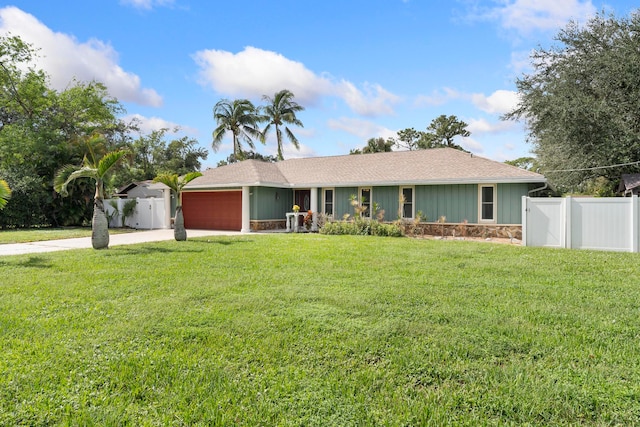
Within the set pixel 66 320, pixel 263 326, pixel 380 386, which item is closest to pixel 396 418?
pixel 380 386

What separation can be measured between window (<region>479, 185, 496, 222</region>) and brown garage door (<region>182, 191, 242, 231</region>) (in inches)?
435

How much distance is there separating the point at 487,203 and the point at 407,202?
3278 millimetres

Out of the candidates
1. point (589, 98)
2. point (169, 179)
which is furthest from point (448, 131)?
point (169, 179)

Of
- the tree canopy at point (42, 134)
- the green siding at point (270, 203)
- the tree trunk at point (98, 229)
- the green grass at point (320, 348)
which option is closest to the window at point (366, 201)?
the green siding at point (270, 203)

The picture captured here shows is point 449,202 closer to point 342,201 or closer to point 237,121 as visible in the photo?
point 342,201

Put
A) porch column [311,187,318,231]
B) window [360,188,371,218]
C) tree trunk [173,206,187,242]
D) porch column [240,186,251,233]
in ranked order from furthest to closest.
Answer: porch column [311,187,318,231] < porch column [240,186,251,233] < window [360,188,371,218] < tree trunk [173,206,187,242]

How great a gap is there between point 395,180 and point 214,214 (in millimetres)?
9498

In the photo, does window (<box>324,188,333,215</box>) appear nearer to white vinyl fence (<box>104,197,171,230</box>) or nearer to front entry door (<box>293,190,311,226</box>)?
front entry door (<box>293,190,311,226</box>)

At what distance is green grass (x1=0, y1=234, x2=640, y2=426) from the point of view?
2717 mm

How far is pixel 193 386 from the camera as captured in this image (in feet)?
9.89

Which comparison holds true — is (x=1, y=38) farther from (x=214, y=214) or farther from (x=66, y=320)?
(x=66, y=320)

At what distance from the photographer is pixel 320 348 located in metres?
3.72

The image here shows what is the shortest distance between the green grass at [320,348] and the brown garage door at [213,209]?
11.7 metres

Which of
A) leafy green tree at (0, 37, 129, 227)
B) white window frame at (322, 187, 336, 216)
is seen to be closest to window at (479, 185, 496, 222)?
white window frame at (322, 187, 336, 216)
